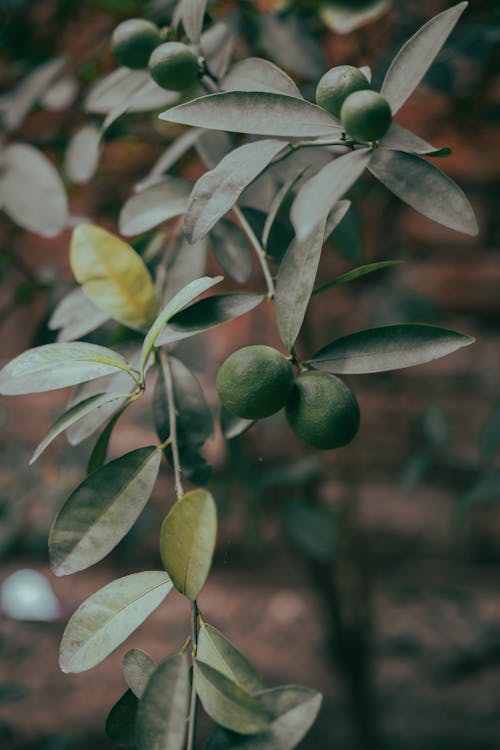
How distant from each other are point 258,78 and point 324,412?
27 cm

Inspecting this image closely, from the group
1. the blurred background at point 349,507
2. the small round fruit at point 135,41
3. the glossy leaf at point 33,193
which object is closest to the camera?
the small round fruit at point 135,41

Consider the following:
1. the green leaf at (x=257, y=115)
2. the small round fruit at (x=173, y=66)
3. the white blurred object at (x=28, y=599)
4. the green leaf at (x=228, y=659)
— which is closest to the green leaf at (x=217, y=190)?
the green leaf at (x=257, y=115)

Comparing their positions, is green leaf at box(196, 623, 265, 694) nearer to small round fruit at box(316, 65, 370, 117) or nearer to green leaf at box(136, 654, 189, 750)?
green leaf at box(136, 654, 189, 750)

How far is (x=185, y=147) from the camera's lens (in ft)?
2.13

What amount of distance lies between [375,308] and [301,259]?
808mm

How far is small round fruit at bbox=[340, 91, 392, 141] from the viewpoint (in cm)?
36

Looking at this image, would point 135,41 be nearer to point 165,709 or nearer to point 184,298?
point 184,298

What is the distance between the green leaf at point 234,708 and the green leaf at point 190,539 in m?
0.05

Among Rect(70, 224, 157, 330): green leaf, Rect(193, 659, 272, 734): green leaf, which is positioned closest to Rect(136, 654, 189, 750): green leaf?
Rect(193, 659, 272, 734): green leaf

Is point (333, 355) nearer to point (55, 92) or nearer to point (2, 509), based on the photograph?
point (55, 92)

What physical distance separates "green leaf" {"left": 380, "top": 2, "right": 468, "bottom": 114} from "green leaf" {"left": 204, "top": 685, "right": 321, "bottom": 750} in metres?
0.32

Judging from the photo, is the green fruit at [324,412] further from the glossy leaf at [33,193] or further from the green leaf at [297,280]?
the glossy leaf at [33,193]

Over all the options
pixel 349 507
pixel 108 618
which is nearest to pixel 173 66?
pixel 108 618

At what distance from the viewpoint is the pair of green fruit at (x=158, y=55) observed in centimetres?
49
